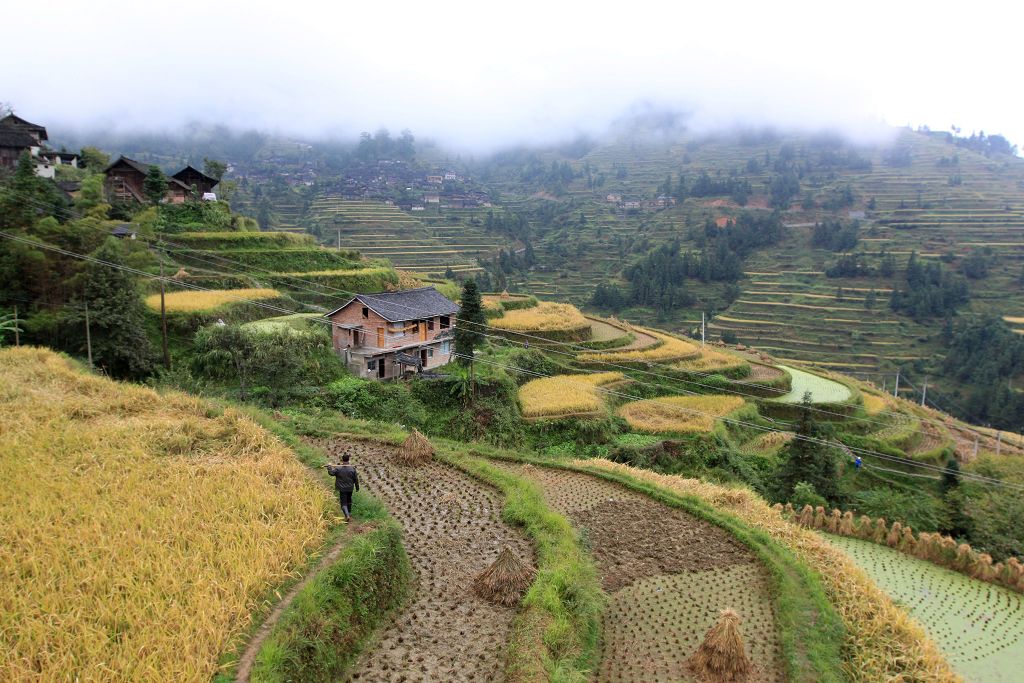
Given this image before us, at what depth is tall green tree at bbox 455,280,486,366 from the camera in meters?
19.7

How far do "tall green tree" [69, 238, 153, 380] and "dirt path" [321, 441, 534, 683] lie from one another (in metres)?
8.09

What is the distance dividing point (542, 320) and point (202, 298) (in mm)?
14674

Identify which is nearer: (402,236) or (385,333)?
(385,333)

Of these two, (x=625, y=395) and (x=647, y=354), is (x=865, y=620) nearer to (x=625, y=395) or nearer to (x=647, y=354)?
(x=625, y=395)

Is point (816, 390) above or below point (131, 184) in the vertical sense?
below

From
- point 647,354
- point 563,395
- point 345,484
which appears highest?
point 345,484

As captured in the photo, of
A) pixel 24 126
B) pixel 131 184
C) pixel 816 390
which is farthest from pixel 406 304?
pixel 24 126

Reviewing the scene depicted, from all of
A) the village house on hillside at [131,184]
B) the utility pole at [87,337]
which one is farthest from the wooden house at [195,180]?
the utility pole at [87,337]

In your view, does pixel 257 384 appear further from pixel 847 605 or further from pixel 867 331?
pixel 867 331

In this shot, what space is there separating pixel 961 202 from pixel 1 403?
93.6 metres

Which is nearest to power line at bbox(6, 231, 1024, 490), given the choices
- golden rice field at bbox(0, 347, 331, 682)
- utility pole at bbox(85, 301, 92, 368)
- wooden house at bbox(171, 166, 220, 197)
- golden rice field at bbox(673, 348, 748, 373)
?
utility pole at bbox(85, 301, 92, 368)

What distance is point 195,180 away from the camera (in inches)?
1282

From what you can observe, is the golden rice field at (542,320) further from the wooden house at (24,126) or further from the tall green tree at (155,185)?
the wooden house at (24,126)

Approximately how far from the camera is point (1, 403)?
28.5 ft
